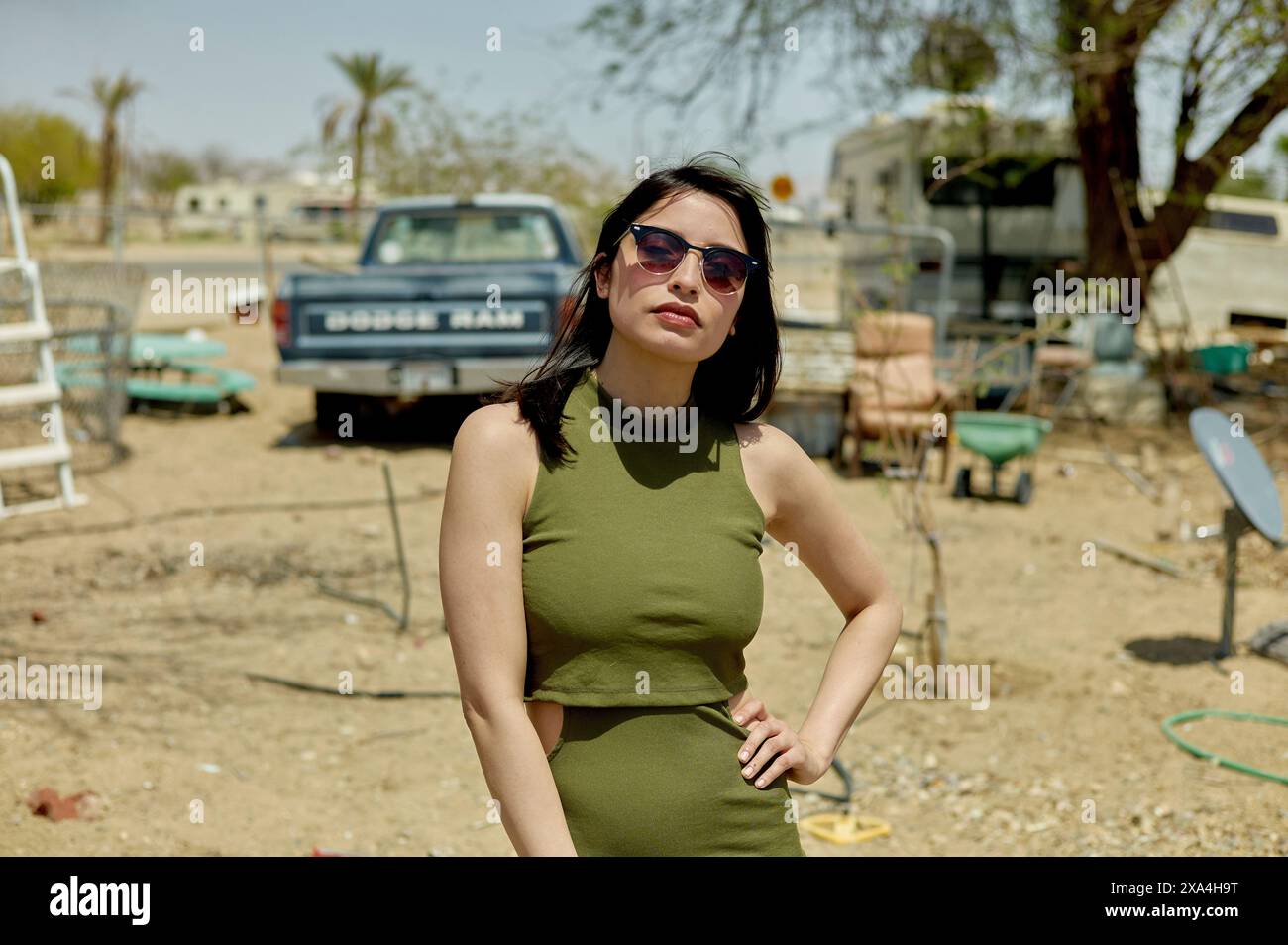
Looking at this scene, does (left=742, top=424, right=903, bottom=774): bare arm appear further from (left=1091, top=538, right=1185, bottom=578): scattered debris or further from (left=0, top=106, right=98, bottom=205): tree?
Result: (left=0, top=106, right=98, bottom=205): tree

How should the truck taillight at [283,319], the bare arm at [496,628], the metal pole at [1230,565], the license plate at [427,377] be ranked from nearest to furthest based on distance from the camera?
the bare arm at [496,628], the metal pole at [1230,565], the license plate at [427,377], the truck taillight at [283,319]

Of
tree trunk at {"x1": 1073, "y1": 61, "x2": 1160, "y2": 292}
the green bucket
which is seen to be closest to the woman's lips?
tree trunk at {"x1": 1073, "y1": 61, "x2": 1160, "y2": 292}

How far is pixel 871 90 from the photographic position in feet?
42.9

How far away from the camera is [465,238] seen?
1184 cm

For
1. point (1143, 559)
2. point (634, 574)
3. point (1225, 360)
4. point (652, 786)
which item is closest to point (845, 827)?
point (652, 786)

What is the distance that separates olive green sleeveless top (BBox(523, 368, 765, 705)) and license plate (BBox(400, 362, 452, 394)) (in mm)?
8576

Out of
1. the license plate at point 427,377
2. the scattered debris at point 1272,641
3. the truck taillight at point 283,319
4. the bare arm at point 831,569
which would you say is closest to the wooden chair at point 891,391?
the license plate at point 427,377

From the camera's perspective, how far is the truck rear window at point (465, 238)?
11625 mm

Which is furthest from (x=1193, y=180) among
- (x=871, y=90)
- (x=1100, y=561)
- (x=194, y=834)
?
(x=194, y=834)

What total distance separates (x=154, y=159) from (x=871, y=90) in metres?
58.7

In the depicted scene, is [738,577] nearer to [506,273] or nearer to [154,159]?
[506,273]

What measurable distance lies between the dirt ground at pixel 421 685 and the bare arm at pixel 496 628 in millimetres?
2722

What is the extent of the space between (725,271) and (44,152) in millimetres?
50148

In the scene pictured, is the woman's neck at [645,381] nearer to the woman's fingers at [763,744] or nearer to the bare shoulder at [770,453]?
the bare shoulder at [770,453]
